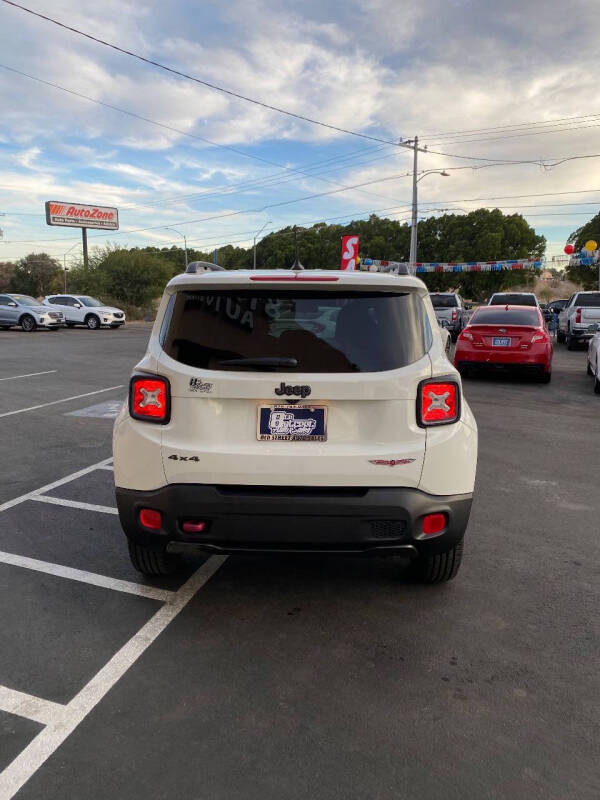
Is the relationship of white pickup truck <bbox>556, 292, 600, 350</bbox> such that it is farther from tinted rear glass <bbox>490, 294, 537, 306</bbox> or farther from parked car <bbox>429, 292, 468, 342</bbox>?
parked car <bbox>429, 292, 468, 342</bbox>

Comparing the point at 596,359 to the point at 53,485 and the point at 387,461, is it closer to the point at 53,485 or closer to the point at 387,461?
the point at 53,485

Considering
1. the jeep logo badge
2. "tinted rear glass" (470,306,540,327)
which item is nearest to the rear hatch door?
the jeep logo badge

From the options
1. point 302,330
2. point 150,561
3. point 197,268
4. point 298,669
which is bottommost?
point 298,669

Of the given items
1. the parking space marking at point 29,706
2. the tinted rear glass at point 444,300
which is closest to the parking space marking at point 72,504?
the parking space marking at point 29,706

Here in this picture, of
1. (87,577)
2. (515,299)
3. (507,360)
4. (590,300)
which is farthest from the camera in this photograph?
(515,299)

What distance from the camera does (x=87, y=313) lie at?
3391 cm

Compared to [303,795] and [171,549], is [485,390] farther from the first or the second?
[303,795]

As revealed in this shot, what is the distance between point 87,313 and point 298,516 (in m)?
33.5

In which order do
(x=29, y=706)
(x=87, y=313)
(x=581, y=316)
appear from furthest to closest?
1. (x=87, y=313)
2. (x=581, y=316)
3. (x=29, y=706)

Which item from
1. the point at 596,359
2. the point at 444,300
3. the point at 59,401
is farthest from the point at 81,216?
the point at 596,359

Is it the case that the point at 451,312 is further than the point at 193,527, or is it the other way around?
the point at 451,312

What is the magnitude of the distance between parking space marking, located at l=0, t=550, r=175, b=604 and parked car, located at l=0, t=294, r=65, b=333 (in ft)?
95.7

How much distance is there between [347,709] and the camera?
8.42 feet

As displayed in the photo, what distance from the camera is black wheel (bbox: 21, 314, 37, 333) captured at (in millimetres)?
30859
